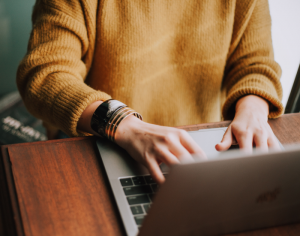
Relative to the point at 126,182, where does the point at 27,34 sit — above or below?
below

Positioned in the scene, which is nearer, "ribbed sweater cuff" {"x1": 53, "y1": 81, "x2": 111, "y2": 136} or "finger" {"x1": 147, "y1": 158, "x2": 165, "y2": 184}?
"finger" {"x1": 147, "y1": 158, "x2": 165, "y2": 184}

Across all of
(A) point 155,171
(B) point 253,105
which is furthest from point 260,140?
(A) point 155,171

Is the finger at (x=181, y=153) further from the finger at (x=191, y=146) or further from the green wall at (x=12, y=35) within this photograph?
the green wall at (x=12, y=35)

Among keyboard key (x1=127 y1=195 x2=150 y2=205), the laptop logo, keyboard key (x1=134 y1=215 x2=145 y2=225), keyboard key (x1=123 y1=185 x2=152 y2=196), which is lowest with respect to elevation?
keyboard key (x1=123 y1=185 x2=152 y2=196)

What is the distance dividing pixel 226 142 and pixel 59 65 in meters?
0.41

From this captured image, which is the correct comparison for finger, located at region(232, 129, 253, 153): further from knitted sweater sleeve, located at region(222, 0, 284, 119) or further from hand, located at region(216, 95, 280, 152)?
knitted sweater sleeve, located at region(222, 0, 284, 119)

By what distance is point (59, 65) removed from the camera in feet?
1.91

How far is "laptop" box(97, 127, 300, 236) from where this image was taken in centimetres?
26

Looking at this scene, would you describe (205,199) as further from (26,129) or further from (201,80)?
(26,129)

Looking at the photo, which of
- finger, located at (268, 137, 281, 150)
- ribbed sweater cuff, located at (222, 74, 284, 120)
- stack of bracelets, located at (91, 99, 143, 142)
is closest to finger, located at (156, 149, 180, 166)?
stack of bracelets, located at (91, 99, 143, 142)

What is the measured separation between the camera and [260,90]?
0.62m

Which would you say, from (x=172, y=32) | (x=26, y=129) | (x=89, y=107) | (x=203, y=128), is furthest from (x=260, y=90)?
(x=26, y=129)

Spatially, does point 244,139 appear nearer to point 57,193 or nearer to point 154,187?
point 154,187

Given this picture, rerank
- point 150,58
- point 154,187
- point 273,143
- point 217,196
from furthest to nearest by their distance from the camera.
Answer: 1. point 150,58
2. point 273,143
3. point 154,187
4. point 217,196
